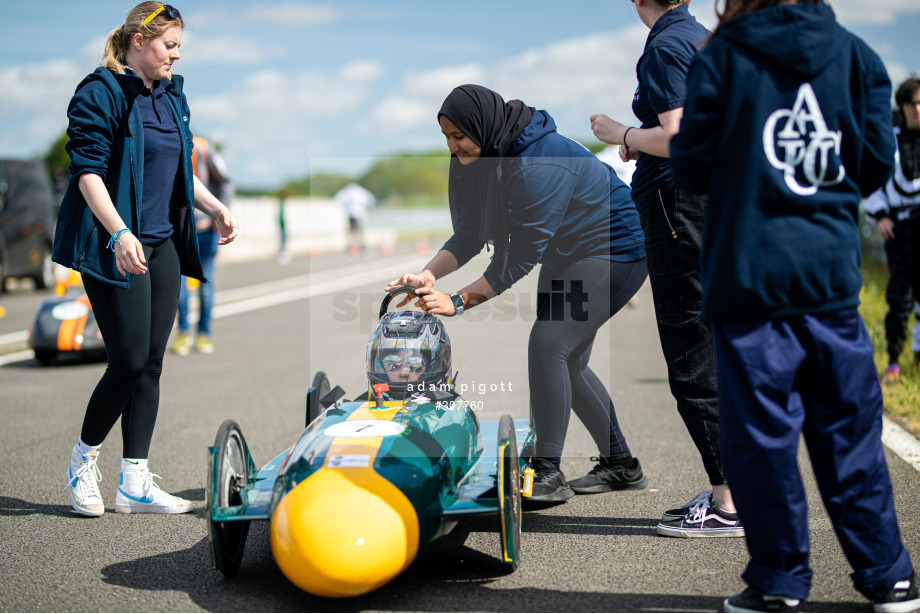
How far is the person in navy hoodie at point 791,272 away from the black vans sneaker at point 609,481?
1.77 meters

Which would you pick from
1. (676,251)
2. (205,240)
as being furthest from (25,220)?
(676,251)

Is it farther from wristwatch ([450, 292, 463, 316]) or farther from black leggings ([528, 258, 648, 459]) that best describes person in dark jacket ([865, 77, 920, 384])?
wristwatch ([450, 292, 463, 316])

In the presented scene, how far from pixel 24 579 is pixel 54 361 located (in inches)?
243

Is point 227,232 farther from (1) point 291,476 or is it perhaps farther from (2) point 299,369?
(2) point 299,369

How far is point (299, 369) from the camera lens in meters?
8.73

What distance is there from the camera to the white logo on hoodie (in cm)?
267

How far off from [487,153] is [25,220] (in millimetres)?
13659

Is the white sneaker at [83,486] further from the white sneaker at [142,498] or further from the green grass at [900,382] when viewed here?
the green grass at [900,382]

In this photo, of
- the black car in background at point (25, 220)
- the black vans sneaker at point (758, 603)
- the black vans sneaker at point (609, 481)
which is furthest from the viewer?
the black car in background at point (25, 220)

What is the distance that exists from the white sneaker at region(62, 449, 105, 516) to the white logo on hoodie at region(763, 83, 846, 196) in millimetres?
3216

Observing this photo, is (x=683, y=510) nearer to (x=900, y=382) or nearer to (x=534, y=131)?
(x=534, y=131)

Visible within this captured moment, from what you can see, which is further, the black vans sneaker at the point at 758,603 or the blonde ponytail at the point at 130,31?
the blonde ponytail at the point at 130,31

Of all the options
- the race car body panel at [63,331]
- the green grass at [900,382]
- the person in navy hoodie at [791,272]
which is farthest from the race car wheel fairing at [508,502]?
the race car body panel at [63,331]

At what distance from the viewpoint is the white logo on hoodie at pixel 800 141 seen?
8.77 feet
